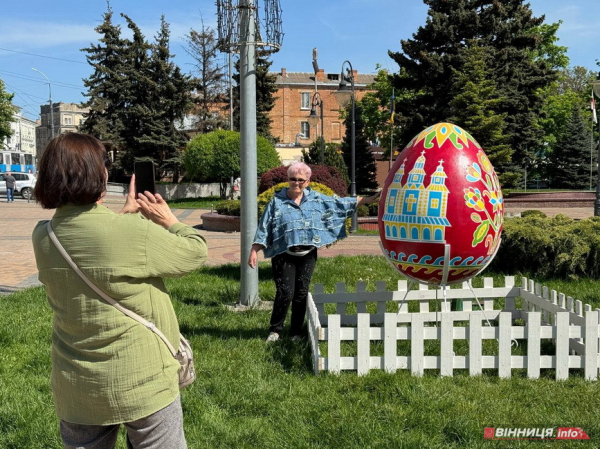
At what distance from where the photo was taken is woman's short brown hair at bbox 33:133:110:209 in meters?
2.14

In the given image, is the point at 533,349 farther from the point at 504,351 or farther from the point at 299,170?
the point at 299,170

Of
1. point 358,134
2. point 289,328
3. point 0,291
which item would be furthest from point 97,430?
point 358,134

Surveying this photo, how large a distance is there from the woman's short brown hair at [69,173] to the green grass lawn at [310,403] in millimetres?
2046

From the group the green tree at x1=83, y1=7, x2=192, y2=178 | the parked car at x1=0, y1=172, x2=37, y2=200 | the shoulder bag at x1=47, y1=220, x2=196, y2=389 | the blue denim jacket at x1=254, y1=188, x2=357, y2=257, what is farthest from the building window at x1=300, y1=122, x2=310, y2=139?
the shoulder bag at x1=47, y1=220, x2=196, y2=389

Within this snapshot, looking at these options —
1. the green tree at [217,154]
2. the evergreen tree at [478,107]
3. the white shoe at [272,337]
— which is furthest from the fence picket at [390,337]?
the green tree at [217,154]

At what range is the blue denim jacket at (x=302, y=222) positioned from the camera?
5516 millimetres

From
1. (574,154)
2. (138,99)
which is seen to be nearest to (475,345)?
(138,99)

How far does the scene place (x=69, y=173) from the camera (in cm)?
214

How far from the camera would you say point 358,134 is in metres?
46.1

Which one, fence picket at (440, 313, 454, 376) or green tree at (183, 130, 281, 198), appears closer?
fence picket at (440, 313, 454, 376)

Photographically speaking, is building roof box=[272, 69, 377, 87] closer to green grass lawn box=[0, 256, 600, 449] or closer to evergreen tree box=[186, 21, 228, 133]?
evergreen tree box=[186, 21, 228, 133]

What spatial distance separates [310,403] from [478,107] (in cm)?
2786

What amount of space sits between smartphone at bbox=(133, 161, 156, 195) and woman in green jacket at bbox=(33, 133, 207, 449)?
0.89 feet

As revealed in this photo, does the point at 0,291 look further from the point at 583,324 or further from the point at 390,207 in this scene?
the point at 583,324
